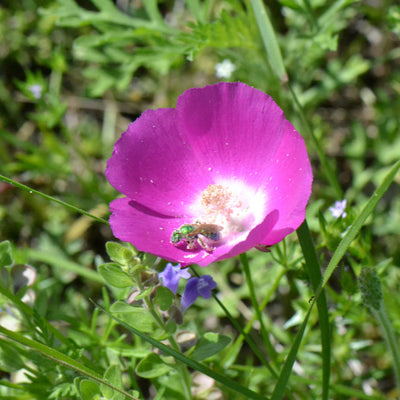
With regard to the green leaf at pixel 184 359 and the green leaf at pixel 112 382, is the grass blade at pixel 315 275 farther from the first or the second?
the green leaf at pixel 112 382

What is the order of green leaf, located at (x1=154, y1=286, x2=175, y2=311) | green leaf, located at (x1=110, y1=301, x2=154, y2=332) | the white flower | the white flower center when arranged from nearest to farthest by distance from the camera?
green leaf, located at (x1=154, y1=286, x2=175, y2=311), green leaf, located at (x1=110, y1=301, x2=154, y2=332), the white flower center, the white flower

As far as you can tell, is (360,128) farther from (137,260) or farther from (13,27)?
(13,27)

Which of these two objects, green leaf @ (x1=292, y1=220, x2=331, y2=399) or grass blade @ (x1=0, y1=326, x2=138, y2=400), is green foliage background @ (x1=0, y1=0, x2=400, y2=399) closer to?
grass blade @ (x1=0, y1=326, x2=138, y2=400)

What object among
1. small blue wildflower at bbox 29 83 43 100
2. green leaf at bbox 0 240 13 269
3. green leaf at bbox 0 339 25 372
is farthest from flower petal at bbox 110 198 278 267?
small blue wildflower at bbox 29 83 43 100

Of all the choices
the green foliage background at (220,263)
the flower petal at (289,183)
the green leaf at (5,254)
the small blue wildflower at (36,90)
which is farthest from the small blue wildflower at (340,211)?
the small blue wildflower at (36,90)

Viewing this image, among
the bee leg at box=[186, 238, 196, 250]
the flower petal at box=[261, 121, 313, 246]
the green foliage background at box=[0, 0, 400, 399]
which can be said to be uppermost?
the flower petal at box=[261, 121, 313, 246]

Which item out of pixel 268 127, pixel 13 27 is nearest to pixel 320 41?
pixel 268 127
